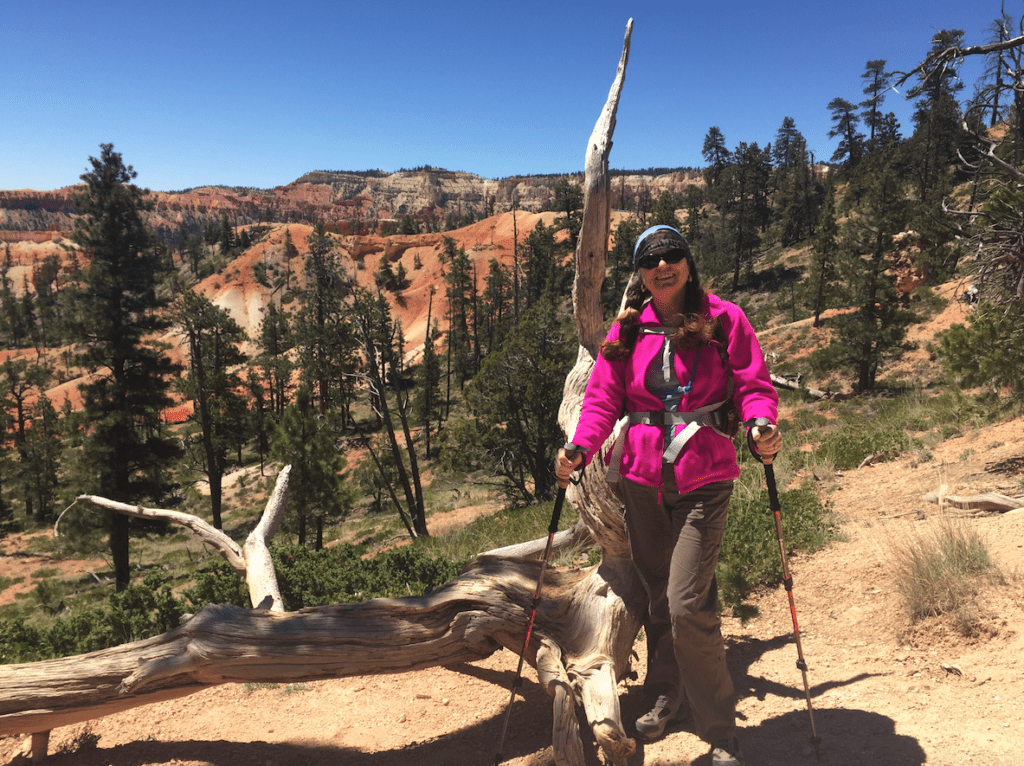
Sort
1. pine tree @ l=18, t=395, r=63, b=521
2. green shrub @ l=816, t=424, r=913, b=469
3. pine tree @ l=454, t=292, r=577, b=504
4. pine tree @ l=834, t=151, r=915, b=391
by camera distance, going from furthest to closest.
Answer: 1. pine tree @ l=18, t=395, r=63, b=521
2. pine tree @ l=834, t=151, r=915, b=391
3. pine tree @ l=454, t=292, r=577, b=504
4. green shrub @ l=816, t=424, r=913, b=469

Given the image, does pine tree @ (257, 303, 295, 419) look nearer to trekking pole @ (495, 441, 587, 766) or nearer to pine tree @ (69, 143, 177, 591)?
pine tree @ (69, 143, 177, 591)

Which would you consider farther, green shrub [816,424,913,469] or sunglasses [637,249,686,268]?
green shrub [816,424,913,469]

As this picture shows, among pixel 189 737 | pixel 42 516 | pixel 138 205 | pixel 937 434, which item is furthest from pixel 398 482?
pixel 42 516

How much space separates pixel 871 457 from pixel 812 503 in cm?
319

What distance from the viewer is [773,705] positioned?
3.37 metres

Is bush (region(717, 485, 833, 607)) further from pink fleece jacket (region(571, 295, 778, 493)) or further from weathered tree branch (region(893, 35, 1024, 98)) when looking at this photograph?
weathered tree branch (region(893, 35, 1024, 98))

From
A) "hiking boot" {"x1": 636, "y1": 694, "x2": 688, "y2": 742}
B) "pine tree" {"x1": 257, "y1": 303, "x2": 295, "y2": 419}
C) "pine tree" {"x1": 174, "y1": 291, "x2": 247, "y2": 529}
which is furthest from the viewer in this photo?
"pine tree" {"x1": 257, "y1": 303, "x2": 295, "y2": 419}

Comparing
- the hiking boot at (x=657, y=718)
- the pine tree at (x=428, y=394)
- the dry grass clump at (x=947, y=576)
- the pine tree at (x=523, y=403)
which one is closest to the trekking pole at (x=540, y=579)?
the hiking boot at (x=657, y=718)

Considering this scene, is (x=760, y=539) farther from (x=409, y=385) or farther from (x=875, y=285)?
(x=409, y=385)

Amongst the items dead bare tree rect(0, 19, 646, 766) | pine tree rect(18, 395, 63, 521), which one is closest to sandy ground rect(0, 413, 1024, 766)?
dead bare tree rect(0, 19, 646, 766)

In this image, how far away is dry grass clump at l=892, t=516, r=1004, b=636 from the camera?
3.59 metres

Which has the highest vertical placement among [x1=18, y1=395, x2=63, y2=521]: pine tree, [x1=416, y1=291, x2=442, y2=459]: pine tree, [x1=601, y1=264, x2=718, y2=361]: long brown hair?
[x1=601, y1=264, x2=718, y2=361]: long brown hair

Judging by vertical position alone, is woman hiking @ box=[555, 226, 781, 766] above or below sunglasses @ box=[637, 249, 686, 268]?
below

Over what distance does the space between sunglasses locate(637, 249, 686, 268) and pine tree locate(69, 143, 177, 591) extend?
2343cm
